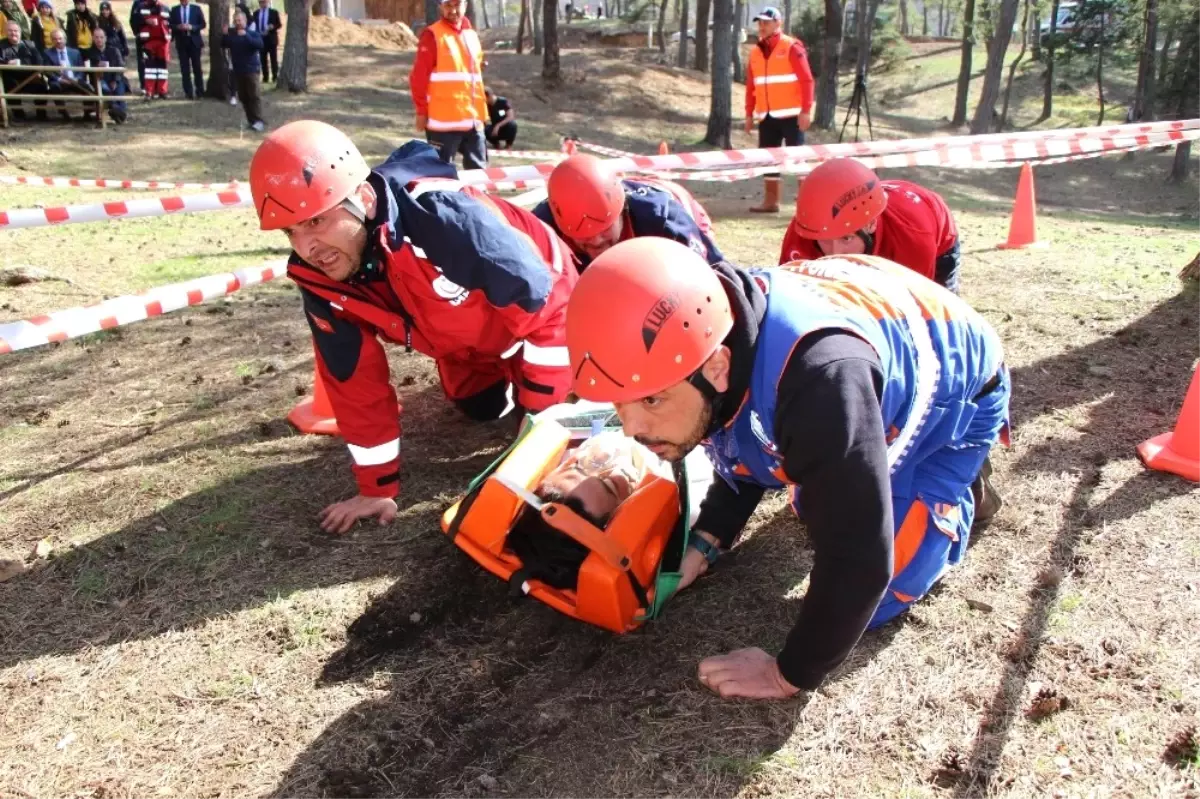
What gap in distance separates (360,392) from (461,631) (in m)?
1.12

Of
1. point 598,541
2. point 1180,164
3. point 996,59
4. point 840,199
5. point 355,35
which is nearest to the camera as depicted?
point 598,541

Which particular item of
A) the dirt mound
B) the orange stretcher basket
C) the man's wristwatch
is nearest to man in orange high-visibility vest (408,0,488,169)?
the orange stretcher basket

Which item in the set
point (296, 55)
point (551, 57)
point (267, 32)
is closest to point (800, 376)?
point (296, 55)

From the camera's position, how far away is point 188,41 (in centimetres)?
1694

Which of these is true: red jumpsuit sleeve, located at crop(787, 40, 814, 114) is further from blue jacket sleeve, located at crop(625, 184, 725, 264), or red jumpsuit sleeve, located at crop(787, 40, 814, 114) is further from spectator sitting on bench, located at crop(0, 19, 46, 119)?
spectator sitting on bench, located at crop(0, 19, 46, 119)

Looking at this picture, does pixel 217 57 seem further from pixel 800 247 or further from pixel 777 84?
pixel 800 247

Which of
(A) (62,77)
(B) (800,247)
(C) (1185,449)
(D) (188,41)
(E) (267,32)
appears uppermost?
(E) (267,32)

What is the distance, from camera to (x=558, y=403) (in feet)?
12.5

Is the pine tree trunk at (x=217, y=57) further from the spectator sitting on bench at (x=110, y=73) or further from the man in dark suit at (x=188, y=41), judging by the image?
the spectator sitting on bench at (x=110, y=73)

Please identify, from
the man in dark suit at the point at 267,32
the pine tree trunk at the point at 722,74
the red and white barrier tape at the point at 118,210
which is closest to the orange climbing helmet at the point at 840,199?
the red and white barrier tape at the point at 118,210

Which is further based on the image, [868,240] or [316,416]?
[316,416]

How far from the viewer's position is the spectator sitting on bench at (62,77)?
1423 cm

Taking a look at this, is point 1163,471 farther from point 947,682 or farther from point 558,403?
point 558,403

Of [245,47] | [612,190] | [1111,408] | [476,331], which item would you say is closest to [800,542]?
[476,331]
